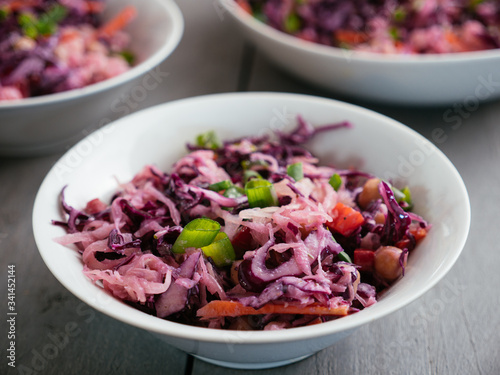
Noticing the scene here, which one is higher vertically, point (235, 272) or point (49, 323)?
point (235, 272)

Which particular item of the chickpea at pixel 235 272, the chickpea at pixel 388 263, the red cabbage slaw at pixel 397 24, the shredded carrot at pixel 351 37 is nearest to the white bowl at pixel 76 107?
the red cabbage slaw at pixel 397 24

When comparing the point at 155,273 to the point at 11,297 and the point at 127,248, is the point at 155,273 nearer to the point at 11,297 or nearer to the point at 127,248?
the point at 127,248

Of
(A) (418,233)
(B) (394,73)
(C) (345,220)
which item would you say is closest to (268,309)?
(C) (345,220)

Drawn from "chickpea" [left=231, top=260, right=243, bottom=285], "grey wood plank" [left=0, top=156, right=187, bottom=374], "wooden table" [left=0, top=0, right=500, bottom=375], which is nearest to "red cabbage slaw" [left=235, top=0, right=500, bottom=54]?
"wooden table" [left=0, top=0, right=500, bottom=375]

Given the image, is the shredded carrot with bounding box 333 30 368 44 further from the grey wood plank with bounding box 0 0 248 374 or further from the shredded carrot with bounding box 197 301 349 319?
the shredded carrot with bounding box 197 301 349 319

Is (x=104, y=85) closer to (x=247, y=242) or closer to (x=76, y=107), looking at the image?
(x=76, y=107)
